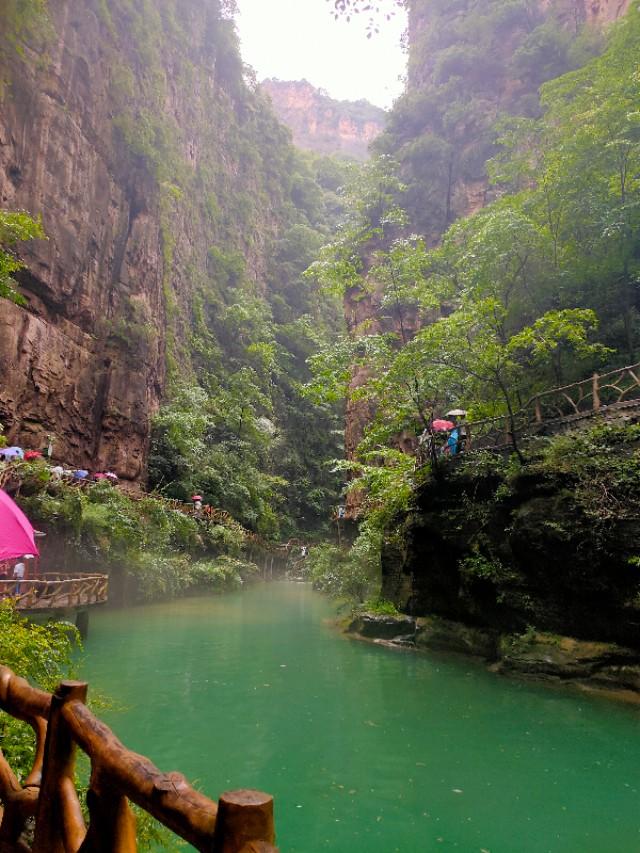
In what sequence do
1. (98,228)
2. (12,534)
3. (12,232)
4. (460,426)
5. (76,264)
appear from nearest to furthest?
(12,534) < (12,232) < (460,426) < (76,264) < (98,228)

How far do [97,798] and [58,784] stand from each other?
0.34 m

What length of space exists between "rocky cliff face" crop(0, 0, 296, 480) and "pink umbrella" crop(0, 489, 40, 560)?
12.6 metres

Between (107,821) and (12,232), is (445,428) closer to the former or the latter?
(12,232)

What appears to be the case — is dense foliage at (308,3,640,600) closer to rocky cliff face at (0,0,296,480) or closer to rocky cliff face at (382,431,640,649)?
rocky cliff face at (382,431,640,649)

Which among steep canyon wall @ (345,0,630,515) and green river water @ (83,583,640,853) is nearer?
green river water @ (83,583,640,853)

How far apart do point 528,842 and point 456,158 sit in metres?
28.9

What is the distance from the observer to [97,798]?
1.75m

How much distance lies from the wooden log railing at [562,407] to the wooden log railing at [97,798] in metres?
9.75

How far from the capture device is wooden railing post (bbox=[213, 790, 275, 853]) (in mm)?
1321

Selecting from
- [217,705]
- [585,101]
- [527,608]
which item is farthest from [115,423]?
[585,101]

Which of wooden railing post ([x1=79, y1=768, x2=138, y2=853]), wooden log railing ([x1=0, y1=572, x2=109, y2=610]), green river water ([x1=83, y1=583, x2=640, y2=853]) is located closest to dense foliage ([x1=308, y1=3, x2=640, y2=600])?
green river water ([x1=83, y1=583, x2=640, y2=853])

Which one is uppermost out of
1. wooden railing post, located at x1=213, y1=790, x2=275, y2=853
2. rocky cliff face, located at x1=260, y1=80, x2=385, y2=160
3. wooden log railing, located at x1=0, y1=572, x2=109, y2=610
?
rocky cliff face, located at x1=260, y1=80, x2=385, y2=160

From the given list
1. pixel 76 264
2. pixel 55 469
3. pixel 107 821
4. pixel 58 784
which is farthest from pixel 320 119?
pixel 107 821

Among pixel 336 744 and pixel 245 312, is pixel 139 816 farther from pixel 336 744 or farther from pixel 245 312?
pixel 245 312
